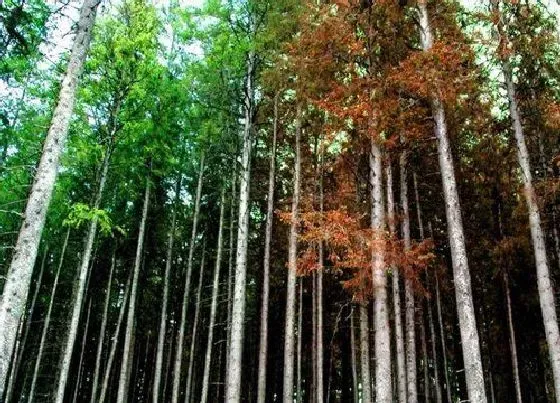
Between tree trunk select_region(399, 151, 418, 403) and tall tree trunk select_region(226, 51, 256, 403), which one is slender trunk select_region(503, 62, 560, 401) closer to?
tree trunk select_region(399, 151, 418, 403)

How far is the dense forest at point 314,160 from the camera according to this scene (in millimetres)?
9125

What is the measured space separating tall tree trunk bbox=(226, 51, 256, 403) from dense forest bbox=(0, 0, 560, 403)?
0.05 metres

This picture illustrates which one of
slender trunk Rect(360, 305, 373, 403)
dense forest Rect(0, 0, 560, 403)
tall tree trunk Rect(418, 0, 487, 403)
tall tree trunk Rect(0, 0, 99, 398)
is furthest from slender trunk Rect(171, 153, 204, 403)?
tall tree trunk Rect(418, 0, 487, 403)

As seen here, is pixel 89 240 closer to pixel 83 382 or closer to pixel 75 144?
pixel 75 144

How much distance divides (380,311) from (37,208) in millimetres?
6153

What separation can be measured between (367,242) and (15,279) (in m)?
5.96

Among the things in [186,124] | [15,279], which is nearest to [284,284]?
[186,124]

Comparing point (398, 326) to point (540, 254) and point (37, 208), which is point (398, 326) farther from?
point (37, 208)

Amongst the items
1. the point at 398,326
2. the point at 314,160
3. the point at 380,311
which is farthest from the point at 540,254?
the point at 314,160

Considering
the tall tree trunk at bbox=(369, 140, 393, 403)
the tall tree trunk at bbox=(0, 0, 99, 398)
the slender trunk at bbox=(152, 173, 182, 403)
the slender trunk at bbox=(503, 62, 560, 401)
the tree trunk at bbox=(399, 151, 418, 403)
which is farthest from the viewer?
the slender trunk at bbox=(152, 173, 182, 403)

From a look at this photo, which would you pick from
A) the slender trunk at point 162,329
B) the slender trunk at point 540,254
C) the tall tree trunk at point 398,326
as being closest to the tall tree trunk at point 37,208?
the tall tree trunk at point 398,326

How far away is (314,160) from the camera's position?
16359mm

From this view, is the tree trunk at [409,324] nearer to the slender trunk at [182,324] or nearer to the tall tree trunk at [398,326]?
the tall tree trunk at [398,326]

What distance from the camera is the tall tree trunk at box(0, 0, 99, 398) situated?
6773mm
